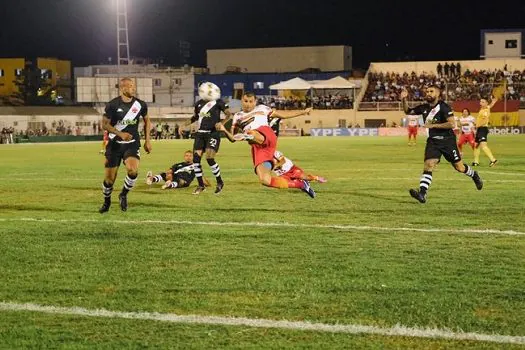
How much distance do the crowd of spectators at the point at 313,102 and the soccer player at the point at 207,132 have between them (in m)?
57.7

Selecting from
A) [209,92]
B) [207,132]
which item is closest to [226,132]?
[209,92]

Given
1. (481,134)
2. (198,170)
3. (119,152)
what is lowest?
(198,170)

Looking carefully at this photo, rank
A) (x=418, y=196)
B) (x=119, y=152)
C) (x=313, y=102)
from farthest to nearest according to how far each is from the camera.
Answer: (x=313, y=102) < (x=418, y=196) < (x=119, y=152)

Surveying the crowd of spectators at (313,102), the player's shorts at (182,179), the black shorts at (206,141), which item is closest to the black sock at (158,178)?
the player's shorts at (182,179)

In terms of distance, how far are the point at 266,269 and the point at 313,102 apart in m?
70.4

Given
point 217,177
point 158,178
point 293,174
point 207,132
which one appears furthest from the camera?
point 158,178

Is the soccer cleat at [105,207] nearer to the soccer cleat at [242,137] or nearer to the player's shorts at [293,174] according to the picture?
the soccer cleat at [242,137]

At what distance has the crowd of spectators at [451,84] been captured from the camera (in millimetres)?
72250

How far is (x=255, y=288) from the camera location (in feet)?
22.5

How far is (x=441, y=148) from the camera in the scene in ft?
47.2

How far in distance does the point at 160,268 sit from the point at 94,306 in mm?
1563

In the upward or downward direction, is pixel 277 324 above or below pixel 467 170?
below

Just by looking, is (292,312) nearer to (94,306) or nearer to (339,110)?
(94,306)

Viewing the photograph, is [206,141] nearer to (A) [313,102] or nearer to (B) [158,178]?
(B) [158,178]
